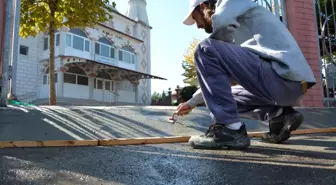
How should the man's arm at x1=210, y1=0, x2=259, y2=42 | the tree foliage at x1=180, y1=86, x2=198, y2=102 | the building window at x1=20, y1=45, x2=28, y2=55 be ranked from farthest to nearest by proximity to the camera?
the building window at x1=20, y1=45, x2=28, y2=55 < the tree foliage at x1=180, y1=86, x2=198, y2=102 < the man's arm at x1=210, y1=0, x2=259, y2=42

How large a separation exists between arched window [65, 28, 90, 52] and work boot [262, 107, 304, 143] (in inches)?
578

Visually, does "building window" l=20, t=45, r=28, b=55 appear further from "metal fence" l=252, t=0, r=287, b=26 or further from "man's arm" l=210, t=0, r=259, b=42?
"man's arm" l=210, t=0, r=259, b=42

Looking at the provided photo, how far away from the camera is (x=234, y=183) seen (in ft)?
2.58

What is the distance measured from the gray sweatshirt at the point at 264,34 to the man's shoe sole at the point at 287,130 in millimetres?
212

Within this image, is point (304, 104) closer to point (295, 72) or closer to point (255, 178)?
point (295, 72)

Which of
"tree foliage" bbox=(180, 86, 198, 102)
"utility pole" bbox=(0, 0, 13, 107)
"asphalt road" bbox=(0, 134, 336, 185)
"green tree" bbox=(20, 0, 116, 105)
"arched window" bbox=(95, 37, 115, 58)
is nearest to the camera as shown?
"asphalt road" bbox=(0, 134, 336, 185)

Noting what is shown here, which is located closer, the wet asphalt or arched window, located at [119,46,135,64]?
the wet asphalt

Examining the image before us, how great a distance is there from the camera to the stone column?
14.3ft

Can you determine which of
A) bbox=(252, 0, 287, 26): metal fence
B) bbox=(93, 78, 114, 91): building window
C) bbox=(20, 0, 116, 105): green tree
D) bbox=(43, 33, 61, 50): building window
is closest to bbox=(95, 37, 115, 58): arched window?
bbox=(93, 78, 114, 91): building window

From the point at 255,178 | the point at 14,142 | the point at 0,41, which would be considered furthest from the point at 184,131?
the point at 0,41

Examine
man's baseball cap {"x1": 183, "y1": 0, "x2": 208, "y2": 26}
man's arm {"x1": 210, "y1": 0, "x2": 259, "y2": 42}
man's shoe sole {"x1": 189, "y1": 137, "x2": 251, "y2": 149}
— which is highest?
man's baseball cap {"x1": 183, "y1": 0, "x2": 208, "y2": 26}

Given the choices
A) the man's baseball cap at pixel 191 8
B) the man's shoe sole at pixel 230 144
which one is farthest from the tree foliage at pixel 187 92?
the man's shoe sole at pixel 230 144

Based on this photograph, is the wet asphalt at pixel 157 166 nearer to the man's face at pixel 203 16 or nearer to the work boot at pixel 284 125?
the work boot at pixel 284 125

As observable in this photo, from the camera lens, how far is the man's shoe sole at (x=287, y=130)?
149 cm
